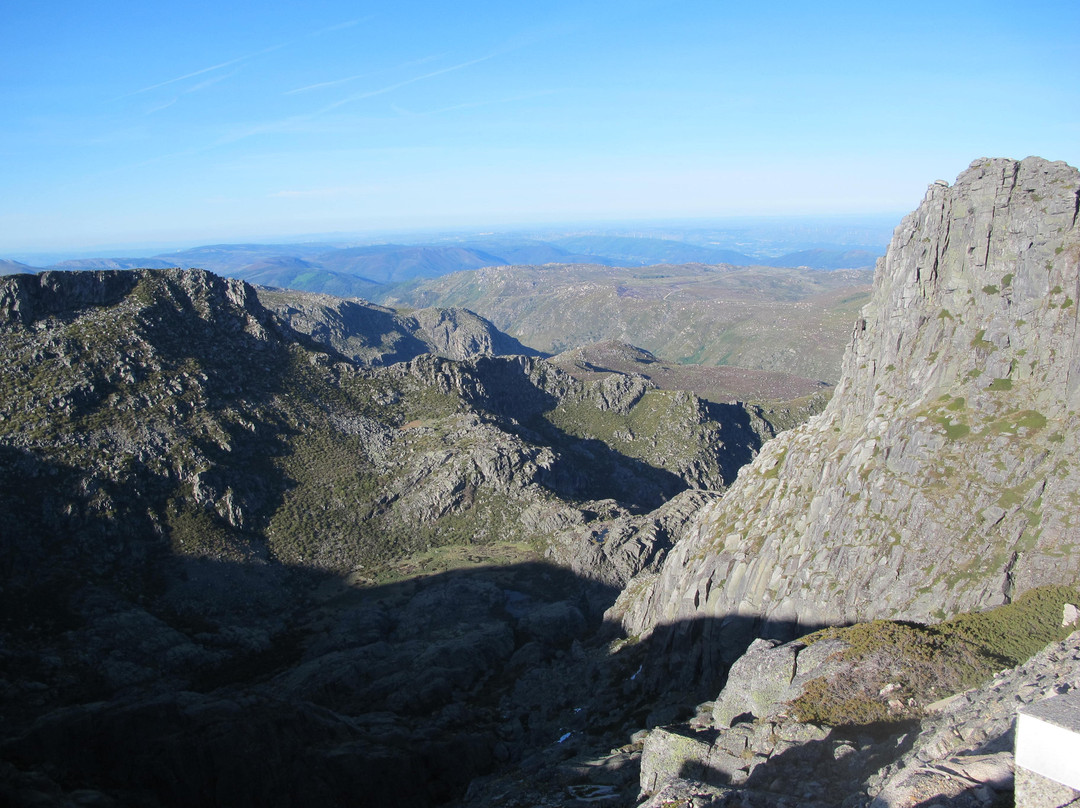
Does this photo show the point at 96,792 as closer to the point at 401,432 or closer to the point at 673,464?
the point at 401,432

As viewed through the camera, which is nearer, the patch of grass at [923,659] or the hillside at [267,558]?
the patch of grass at [923,659]

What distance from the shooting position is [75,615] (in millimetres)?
74688

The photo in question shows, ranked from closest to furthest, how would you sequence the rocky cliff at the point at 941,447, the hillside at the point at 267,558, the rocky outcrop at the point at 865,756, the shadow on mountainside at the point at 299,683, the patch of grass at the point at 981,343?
the rocky outcrop at the point at 865,756, the rocky cliff at the point at 941,447, the shadow on mountainside at the point at 299,683, the patch of grass at the point at 981,343, the hillside at the point at 267,558

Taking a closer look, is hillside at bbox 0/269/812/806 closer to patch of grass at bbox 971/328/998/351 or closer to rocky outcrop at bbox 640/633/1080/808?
rocky outcrop at bbox 640/633/1080/808

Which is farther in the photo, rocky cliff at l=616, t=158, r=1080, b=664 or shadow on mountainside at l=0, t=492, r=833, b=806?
shadow on mountainside at l=0, t=492, r=833, b=806

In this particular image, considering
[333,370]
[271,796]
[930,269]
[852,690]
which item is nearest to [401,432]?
[333,370]

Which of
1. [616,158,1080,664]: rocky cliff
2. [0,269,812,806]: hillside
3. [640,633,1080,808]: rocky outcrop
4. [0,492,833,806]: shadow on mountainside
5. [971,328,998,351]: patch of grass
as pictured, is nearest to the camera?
[640,633,1080,808]: rocky outcrop

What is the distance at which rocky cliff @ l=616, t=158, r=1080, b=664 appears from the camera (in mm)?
39844

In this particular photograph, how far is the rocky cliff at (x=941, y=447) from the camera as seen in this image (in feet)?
131

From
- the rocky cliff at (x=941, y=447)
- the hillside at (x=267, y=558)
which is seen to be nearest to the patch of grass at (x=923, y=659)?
the rocky cliff at (x=941, y=447)

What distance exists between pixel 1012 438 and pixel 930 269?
48.4 feet

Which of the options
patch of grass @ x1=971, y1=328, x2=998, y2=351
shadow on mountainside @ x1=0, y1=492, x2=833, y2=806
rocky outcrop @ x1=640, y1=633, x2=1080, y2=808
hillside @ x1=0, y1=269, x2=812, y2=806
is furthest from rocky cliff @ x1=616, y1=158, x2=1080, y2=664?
hillside @ x1=0, y1=269, x2=812, y2=806

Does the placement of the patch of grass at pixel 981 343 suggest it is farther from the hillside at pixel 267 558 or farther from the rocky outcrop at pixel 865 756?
the hillside at pixel 267 558

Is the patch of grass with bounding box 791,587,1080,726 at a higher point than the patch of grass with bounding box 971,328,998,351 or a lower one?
lower
